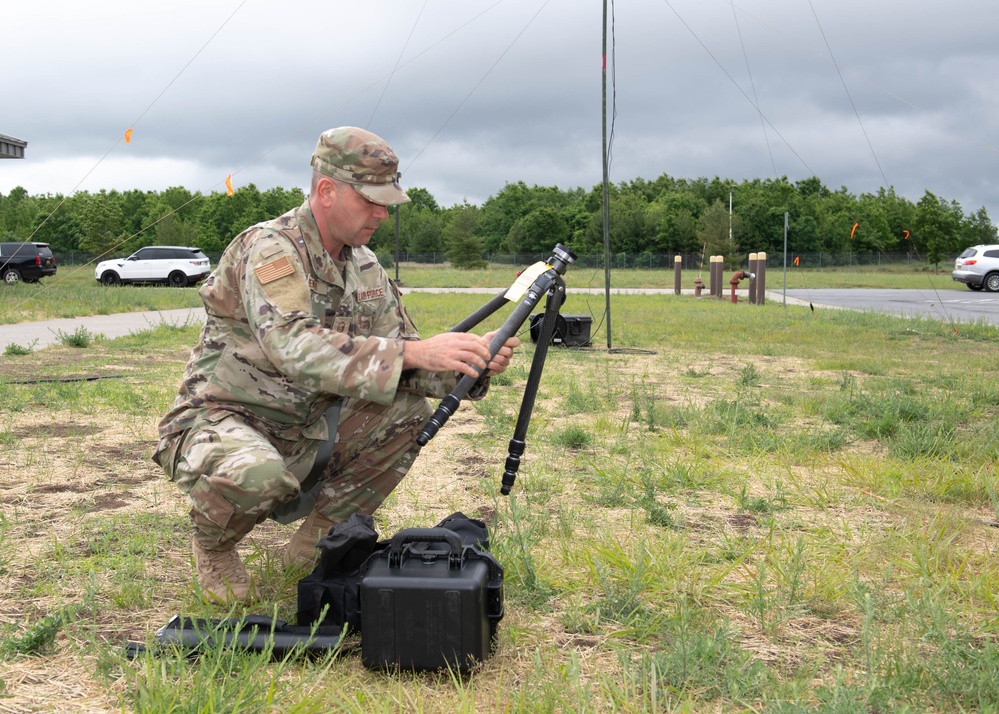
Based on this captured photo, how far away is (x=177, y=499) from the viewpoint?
171 inches

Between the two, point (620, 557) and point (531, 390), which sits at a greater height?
point (531, 390)

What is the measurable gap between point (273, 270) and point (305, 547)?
107cm

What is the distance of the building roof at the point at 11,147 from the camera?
21.2 metres

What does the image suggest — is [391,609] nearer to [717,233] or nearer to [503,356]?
[503,356]

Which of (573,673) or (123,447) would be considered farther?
(123,447)

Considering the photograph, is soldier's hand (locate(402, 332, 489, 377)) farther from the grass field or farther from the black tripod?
the grass field

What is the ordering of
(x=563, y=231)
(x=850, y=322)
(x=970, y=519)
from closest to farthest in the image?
(x=970, y=519), (x=850, y=322), (x=563, y=231)

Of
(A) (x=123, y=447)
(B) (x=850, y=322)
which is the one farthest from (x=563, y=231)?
(A) (x=123, y=447)

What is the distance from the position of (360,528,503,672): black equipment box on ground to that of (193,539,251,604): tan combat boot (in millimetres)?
703

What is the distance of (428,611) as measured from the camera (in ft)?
8.06

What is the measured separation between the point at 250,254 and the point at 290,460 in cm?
75

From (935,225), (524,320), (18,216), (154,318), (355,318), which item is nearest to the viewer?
(524,320)

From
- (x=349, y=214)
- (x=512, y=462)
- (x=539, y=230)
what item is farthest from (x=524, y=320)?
(x=539, y=230)

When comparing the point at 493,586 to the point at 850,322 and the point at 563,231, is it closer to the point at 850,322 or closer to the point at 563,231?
the point at 850,322
